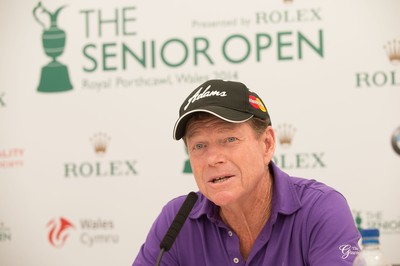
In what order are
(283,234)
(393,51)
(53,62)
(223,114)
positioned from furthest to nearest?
(53,62), (393,51), (283,234), (223,114)

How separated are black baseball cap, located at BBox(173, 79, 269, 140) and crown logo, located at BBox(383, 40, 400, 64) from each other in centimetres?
158

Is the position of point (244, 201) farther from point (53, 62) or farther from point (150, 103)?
point (53, 62)

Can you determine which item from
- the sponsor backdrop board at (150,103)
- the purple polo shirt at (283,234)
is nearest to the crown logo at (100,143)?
the sponsor backdrop board at (150,103)

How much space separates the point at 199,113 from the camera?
1812 millimetres

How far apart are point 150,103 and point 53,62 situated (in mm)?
625

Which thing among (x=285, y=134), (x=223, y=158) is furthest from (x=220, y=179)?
(x=285, y=134)

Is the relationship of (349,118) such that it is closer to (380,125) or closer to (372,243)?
(380,125)

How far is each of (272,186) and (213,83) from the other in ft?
1.33

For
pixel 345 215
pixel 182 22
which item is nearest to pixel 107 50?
pixel 182 22

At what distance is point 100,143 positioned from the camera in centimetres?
345

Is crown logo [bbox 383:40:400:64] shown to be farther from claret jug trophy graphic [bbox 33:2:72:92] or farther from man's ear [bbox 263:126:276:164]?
claret jug trophy graphic [bbox 33:2:72:92]

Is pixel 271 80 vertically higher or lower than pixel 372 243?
higher

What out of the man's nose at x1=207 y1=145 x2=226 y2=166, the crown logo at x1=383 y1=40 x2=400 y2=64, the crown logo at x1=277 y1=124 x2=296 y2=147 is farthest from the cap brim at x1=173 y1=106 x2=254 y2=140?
the crown logo at x1=383 y1=40 x2=400 y2=64

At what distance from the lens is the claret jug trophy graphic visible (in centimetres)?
350
